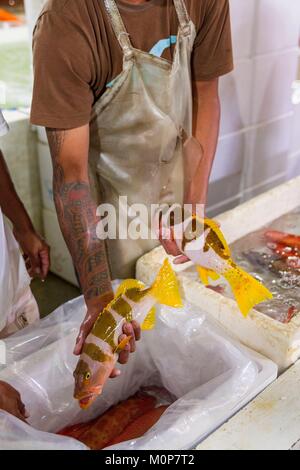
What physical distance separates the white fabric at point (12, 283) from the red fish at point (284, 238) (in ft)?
3.33

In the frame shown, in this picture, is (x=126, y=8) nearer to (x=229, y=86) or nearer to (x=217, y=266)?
(x=217, y=266)

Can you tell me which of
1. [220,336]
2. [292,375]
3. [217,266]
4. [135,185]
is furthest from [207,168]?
[292,375]

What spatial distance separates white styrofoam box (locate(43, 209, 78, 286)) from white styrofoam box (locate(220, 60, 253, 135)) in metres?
0.96

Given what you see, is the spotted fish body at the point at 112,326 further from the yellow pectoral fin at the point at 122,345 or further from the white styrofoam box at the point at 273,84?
the white styrofoam box at the point at 273,84

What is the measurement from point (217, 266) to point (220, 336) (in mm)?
206

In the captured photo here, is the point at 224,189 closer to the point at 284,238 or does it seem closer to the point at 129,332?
the point at 284,238

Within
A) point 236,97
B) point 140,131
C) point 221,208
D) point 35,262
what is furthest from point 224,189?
point 35,262

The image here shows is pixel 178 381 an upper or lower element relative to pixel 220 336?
lower

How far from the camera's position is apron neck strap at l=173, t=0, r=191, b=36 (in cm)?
170

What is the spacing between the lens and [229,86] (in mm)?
2635

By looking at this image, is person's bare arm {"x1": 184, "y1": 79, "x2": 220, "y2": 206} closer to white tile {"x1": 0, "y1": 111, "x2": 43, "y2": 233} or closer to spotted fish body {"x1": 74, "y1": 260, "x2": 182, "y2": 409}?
spotted fish body {"x1": 74, "y1": 260, "x2": 182, "y2": 409}

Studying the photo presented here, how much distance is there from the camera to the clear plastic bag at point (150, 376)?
1304 mm

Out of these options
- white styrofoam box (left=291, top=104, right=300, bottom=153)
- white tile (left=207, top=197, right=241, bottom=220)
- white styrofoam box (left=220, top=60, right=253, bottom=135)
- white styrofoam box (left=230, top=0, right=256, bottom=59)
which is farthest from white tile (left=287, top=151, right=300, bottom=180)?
white styrofoam box (left=230, top=0, right=256, bottom=59)

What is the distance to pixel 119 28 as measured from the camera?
1600 mm
